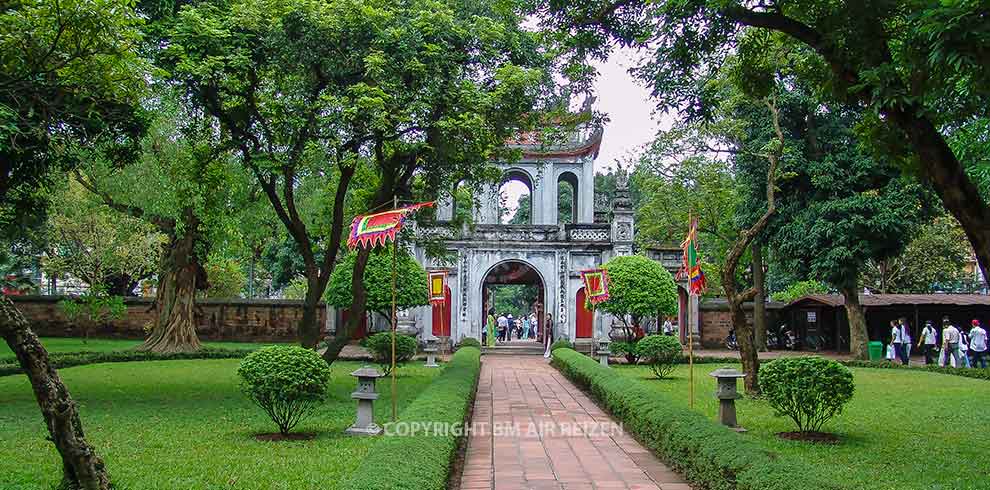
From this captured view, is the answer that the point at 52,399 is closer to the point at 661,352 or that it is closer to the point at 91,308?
the point at 661,352

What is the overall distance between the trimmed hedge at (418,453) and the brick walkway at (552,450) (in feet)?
1.49

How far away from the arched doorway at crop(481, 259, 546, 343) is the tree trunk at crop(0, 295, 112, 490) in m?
22.4

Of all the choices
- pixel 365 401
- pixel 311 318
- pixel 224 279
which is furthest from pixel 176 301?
pixel 365 401

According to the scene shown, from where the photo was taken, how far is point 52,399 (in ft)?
16.6

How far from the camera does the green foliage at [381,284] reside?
20.7 metres

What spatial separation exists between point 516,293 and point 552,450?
53.2 metres

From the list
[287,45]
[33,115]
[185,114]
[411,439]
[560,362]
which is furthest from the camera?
[560,362]

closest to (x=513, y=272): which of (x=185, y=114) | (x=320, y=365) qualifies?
(x=185, y=114)

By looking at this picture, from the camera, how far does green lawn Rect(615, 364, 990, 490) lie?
7.23m

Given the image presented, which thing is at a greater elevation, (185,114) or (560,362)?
(185,114)

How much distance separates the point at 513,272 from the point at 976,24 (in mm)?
26966

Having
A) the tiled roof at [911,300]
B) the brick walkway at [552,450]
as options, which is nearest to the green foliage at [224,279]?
the brick walkway at [552,450]

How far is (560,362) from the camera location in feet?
64.0

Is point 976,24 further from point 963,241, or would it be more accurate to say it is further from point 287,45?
point 963,241
